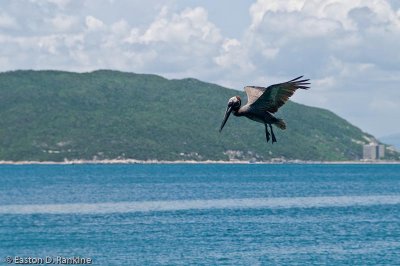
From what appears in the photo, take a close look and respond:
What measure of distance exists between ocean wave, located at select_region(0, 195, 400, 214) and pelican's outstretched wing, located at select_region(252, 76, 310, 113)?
130 m

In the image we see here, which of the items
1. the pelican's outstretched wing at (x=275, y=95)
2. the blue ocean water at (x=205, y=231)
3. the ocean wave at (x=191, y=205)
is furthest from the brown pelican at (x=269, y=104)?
the ocean wave at (x=191, y=205)

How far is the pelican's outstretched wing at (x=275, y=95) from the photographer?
20.2 meters

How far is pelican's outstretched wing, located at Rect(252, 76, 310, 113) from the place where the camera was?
20.2m

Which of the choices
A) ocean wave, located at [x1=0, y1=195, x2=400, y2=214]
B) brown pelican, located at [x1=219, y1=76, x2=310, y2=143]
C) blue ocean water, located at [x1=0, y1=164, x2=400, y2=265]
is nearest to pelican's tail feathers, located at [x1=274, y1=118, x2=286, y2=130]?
brown pelican, located at [x1=219, y1=76, x2=310, y2=143]

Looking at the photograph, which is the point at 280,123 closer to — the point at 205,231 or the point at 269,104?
the point at 269,104

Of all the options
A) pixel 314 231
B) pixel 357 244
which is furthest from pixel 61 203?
pixel 357 244

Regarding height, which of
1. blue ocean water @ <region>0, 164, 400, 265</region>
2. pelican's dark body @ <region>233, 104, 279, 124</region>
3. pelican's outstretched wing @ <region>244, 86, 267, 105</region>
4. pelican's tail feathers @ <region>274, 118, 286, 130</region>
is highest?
pelican's outstretched wing @ <region>244, 86, 267, 105</region>

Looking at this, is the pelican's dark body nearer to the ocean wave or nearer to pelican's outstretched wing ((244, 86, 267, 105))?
pelican's outstretched wing ((244, 86, 267, 105))

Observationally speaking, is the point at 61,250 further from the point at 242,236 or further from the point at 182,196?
the point at 182,196

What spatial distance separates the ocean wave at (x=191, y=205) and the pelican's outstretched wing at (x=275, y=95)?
130 metres

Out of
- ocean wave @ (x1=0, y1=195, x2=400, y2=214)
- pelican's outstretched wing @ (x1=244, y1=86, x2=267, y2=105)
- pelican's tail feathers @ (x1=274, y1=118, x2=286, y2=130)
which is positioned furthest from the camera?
ocean wave @ (x1=0, y1=195, x2=400, y2=214)

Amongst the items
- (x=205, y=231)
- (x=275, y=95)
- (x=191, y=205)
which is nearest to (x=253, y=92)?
(x=275, y=95)

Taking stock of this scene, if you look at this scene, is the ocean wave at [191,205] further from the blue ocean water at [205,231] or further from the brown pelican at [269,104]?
the brown pelican at [269,104]

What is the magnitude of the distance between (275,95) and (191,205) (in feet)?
478
